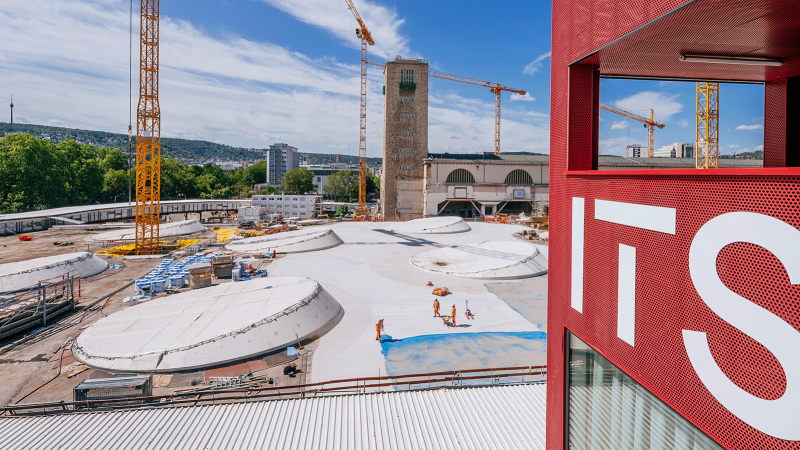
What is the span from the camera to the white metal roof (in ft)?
29.6

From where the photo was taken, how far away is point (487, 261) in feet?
105

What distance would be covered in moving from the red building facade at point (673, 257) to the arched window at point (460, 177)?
69.3 m

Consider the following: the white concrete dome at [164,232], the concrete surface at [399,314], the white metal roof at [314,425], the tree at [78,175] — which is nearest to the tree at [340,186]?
the tree at [78,175]

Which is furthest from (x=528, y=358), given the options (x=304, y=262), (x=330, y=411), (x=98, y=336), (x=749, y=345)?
(x=304, y=262)

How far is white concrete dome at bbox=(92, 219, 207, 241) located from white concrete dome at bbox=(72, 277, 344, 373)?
115 ft

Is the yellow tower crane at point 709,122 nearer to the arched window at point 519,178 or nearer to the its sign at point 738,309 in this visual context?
the arched window at point 519,178

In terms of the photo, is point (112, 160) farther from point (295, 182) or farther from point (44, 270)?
point (44, 270)

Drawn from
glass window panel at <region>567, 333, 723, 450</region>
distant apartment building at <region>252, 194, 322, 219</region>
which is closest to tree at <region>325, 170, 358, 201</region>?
distant apartment building at <region>252, 194, 322, 219</region>

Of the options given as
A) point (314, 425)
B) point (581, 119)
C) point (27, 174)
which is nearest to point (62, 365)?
point (314, 425)

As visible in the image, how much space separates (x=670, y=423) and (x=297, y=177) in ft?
406

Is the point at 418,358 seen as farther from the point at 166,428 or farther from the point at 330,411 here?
the point at 166,428

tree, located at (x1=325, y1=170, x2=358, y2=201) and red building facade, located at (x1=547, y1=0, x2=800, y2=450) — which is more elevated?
tree, located at (x1=325, y1=170, x2=358, y2=201)

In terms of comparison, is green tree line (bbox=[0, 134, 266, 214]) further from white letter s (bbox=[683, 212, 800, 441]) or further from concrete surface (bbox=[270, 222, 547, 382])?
white letter s (bbox=[683, 212, 800, 441])

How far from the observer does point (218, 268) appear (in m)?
30.8
